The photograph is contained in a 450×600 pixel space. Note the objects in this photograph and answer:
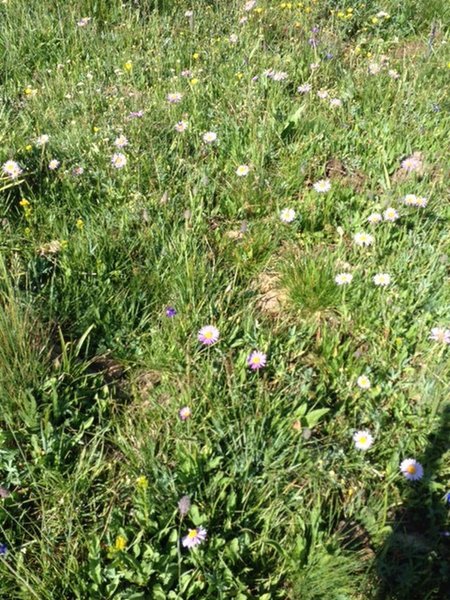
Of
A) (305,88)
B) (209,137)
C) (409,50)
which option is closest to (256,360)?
(209,137)

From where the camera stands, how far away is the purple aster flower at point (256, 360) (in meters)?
2.38

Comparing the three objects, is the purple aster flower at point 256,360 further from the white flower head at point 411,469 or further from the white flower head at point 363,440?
the white flower head at point 411,469

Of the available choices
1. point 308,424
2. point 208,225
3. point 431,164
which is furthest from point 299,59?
point 308,424

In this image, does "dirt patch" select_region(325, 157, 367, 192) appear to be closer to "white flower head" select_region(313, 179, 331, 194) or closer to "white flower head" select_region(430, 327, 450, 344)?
"white flower head" select_region(313, 179, 331, 194)

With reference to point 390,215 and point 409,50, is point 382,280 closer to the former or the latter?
point 390,215

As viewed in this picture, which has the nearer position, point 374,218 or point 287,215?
point 374,218

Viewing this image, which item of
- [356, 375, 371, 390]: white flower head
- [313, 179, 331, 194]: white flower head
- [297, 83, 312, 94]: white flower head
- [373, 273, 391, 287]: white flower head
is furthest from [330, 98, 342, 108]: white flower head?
[356, 375, 371, 390]: white flower head

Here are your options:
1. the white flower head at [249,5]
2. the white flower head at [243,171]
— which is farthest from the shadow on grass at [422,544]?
the white flower head at [249,5]

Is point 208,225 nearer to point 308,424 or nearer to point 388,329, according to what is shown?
point 388,329

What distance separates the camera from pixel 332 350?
2.50 metres

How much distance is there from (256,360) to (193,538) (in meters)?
0.76

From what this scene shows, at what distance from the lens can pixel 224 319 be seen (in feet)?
8.57

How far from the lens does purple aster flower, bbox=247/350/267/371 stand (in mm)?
2375

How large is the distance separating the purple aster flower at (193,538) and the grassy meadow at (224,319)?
0.03m
